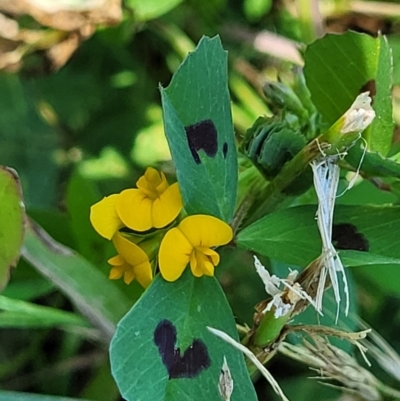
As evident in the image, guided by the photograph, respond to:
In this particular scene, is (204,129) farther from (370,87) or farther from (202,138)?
(370,87)

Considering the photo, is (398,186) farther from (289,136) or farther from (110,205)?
(110,205)

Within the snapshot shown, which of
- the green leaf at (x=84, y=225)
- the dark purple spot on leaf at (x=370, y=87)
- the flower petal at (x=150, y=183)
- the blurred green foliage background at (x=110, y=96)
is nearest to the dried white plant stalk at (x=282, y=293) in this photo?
the flower petal at (x=150, y=183)

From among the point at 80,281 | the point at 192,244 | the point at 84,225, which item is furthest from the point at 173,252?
the point at 84,225

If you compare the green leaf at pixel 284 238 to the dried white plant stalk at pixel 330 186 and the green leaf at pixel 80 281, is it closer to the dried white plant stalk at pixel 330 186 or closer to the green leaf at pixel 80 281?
the dried white plant stalk at pixel 330 186

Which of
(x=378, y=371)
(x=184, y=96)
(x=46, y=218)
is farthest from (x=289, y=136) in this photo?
(x=378, y=371)

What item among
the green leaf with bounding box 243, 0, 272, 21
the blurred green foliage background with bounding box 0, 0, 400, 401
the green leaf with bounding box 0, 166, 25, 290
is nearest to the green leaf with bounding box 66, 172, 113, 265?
the blurred green foliage background with bounding box 0, 0, 400, 401
